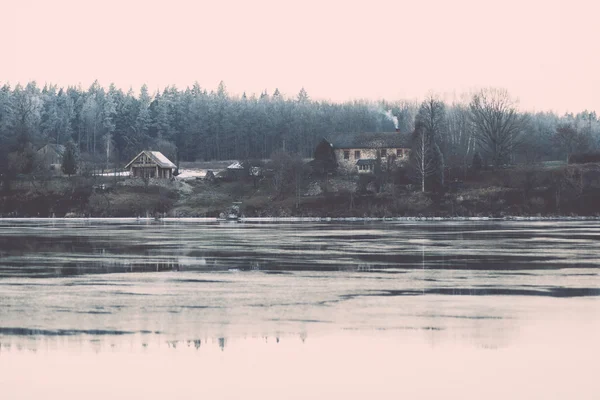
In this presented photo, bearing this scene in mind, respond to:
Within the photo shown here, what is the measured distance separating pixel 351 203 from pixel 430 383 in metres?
72.1

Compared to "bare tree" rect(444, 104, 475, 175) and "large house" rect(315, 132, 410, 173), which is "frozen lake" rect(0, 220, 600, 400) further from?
"bare tree" rect(444, 104, 475, 175)

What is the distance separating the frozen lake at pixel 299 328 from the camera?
13812mm

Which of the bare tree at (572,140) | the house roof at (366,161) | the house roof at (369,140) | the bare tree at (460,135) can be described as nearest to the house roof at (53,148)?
the house roof at (369,140)

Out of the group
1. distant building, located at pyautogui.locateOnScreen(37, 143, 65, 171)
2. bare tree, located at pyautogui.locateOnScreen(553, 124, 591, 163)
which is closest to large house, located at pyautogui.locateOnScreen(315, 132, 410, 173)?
bare tree, located at pyautogui.locateOnScreen(553, 124, 591, 163)

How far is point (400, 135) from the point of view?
109m

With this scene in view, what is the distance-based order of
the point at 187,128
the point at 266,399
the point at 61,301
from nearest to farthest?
the point at 266,399, the point at 61,301, the point at 187,128

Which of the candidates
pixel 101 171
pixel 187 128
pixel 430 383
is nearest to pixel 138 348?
pixel 430 383

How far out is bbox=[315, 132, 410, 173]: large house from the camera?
343 feet

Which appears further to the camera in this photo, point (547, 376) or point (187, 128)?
point (187, 128)

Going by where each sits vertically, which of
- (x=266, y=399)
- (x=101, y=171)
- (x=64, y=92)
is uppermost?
(x=64, y=92)

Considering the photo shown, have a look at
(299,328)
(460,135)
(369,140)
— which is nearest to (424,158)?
(369,140)

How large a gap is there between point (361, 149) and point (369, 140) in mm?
2025

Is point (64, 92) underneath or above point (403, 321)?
above

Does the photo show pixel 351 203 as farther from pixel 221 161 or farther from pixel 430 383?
pixel 430 383
